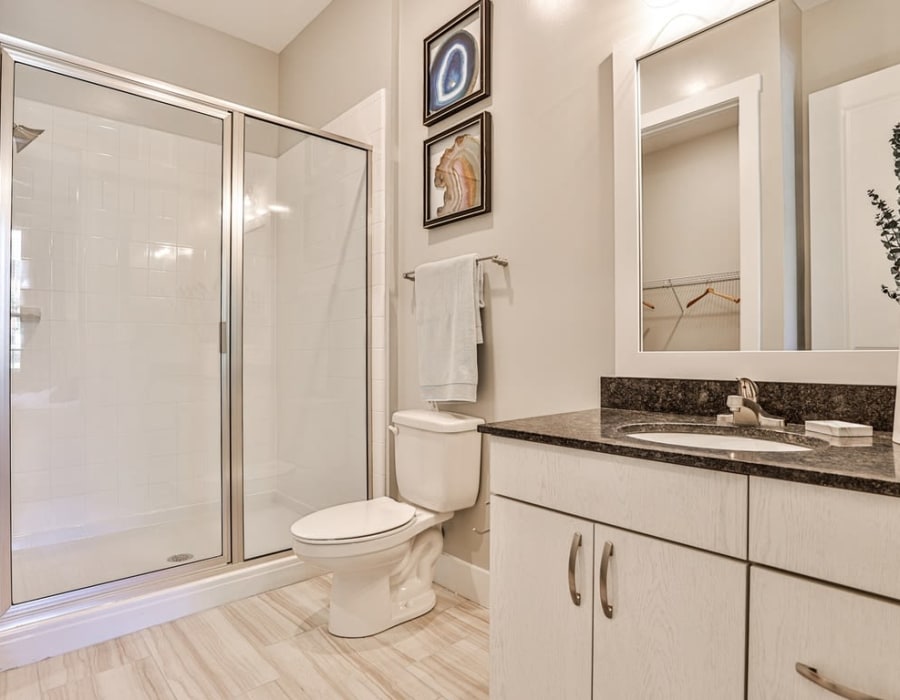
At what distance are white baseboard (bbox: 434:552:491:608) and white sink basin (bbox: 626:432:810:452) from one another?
1076 mm

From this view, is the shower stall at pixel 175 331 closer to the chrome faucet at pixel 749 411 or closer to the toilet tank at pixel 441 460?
the toilet tank at pixel 441 460

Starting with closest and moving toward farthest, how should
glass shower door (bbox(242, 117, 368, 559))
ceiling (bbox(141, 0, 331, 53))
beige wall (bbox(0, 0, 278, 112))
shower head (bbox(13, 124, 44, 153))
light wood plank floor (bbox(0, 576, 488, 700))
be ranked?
light wood plank floor (bbox(0, 576, 488, 700)) < shower head (bbox(13, 124, 44, 153)) < glass shower door (bbox(242, 117, 368, 559)) < beige wall (bbox(0, 0, 278, 112)) < ceiling (bbox(141, 0, 331, 53))

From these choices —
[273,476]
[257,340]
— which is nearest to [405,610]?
[273,476]

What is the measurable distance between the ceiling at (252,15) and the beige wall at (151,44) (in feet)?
0.20

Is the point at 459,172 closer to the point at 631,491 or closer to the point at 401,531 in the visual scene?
the point at 401,531

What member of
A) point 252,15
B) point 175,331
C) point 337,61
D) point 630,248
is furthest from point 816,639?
point 252,15

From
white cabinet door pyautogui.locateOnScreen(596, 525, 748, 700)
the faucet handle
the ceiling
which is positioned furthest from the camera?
the ceiling

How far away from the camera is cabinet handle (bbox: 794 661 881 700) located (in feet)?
2.36

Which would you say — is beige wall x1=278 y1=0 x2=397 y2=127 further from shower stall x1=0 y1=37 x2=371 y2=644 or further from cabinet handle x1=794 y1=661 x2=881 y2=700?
cabinet handle x1=794 y1=661 x2=881 y2=700

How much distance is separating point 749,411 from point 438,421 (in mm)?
1062

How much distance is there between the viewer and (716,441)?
1.19 meters

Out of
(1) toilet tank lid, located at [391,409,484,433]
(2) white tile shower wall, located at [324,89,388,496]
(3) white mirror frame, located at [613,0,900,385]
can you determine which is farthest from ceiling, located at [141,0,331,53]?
(1) toilet tank lid, located at [391,409,484,433]

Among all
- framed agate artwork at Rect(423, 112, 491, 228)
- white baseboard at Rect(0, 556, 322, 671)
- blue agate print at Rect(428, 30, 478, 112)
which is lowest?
white baseboard at Rect(0, 556, 322, 671)

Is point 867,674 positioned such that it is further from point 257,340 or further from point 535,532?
point 257,340
